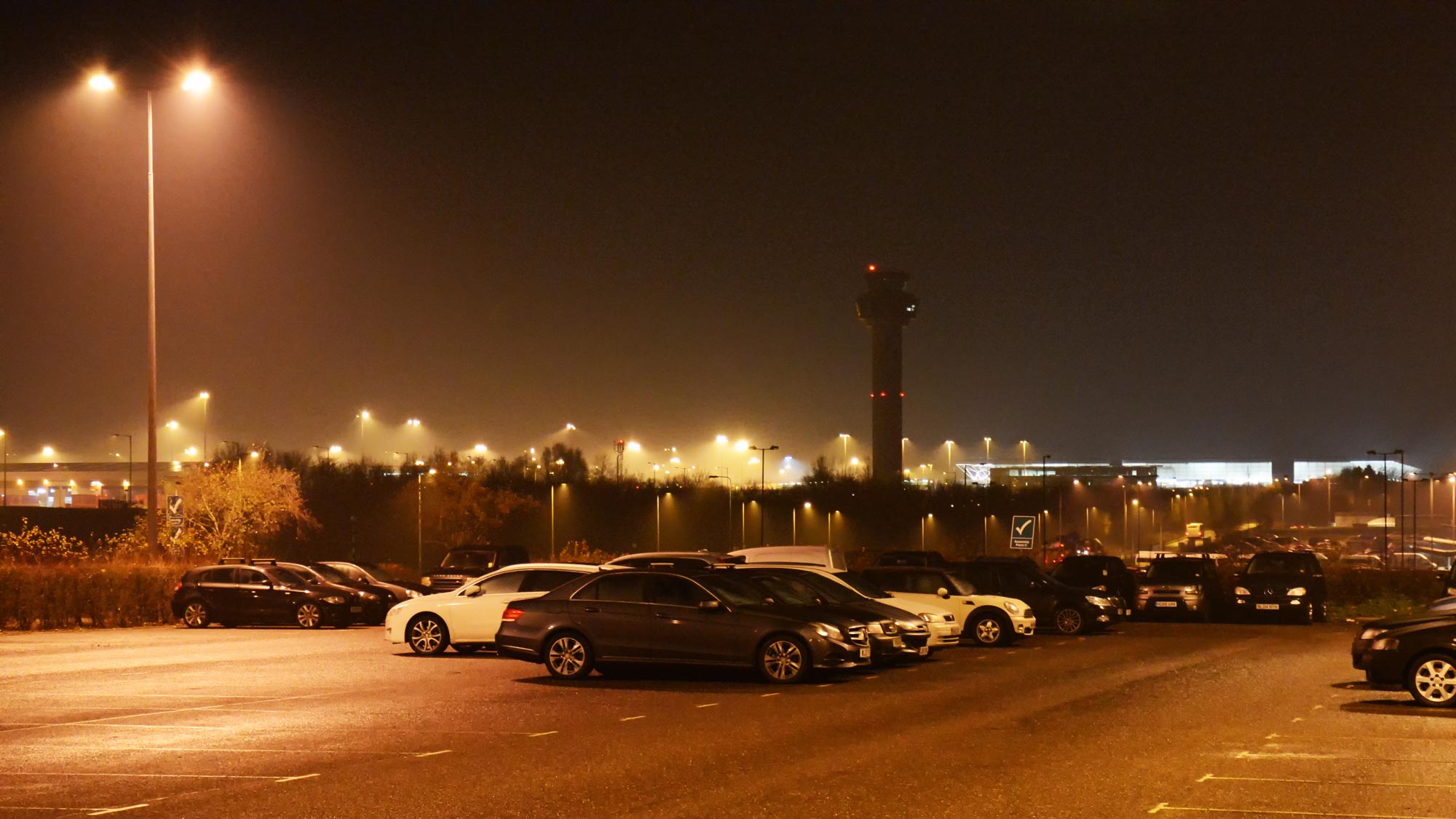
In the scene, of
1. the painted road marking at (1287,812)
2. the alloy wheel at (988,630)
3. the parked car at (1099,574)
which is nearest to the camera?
the painted road marking at (1287,812)

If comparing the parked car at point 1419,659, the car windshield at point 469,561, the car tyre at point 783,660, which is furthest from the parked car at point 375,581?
the parked car at point 1419,659

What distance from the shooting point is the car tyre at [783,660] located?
18.5 m

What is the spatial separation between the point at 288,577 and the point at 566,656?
1500 cm

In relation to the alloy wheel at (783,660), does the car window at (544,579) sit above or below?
above

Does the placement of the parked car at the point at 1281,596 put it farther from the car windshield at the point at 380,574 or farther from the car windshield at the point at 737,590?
the car windshield at the point at 380,574

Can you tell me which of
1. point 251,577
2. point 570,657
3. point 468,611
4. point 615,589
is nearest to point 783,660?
point 615,589

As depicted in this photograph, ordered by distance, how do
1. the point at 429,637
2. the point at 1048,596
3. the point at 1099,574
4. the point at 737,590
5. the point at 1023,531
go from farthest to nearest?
the point at 1023,531 < the point at 1099,574 < the point at 1048,596 < the point at 429,637 < the point at 737,590

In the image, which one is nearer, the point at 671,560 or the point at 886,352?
the point at 671,560

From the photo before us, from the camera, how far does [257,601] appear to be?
1248 inches

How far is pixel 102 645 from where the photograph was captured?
25984mm

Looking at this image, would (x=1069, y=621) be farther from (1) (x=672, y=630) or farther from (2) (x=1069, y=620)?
(1) (x=672, y=630)

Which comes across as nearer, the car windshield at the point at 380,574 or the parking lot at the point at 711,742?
the parking lot at the point at 711,742

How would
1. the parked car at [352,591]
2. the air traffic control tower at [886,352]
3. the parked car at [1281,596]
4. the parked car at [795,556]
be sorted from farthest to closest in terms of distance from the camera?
1. the air traffic control tower at [886,352]
2. the parked car at [1281,596]
3. the parked car at [352,591]
4. the parked car at [795,556]

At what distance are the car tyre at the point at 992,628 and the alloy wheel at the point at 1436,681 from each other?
11.1 metres
